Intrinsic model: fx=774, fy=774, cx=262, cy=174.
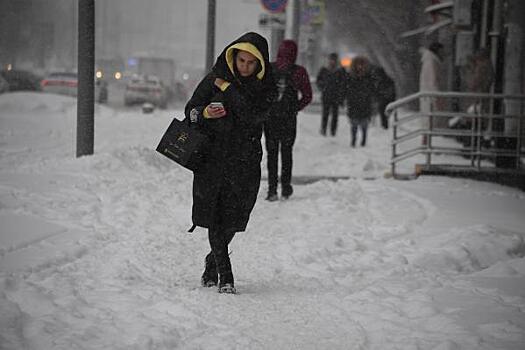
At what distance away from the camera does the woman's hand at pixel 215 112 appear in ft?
17.1

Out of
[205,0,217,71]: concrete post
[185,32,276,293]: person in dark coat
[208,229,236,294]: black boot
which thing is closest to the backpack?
[185,32,276,293]: person in dark coat

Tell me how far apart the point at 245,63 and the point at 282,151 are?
13.8 feet

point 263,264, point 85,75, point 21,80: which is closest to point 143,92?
point 21,80

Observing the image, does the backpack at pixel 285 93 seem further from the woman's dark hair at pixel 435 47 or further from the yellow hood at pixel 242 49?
the woman's dark hair at pixel 435 47

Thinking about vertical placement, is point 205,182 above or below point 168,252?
above

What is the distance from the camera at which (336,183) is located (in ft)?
35.4

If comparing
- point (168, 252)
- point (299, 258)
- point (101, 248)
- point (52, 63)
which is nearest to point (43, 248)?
point (101, 248)

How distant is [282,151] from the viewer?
9.45 m

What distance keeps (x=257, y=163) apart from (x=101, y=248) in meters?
1.86

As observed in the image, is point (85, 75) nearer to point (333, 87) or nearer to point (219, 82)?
point (219, 82)

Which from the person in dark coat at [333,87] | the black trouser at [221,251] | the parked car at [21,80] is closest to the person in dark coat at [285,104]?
the black trouser at [221,251]

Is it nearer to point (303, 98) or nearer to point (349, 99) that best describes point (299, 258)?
point (303, 98)

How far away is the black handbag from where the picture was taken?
5.25 m

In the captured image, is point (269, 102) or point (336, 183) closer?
point (269, 102)
